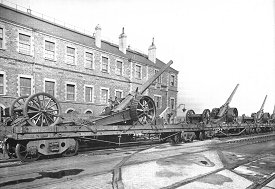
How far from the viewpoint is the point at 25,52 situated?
16.3 metres

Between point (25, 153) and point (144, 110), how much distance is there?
5.75 meters

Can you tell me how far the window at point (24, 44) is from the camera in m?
16.1

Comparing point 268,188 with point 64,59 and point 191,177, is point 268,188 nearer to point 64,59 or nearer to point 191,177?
point 191,177

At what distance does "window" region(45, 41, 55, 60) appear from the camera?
58.0 ft

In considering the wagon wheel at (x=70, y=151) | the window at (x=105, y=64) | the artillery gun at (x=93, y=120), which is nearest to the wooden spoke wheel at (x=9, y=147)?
the artillery gun at (x=93, y=120)

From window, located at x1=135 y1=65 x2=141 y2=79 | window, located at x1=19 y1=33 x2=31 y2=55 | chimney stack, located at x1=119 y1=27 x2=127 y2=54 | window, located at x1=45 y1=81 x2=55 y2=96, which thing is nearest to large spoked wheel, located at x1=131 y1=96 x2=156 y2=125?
A: window, located at x1=45 y1=81 x2=55 y2=96

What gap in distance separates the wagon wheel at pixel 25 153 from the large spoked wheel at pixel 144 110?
4.56m

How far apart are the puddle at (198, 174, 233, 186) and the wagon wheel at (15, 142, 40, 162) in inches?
221

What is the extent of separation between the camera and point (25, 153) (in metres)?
8.05

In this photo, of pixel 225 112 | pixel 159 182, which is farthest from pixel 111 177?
pixel 225 112

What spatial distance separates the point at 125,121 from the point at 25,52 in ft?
34.6

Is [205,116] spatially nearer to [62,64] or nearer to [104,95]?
[104,95]

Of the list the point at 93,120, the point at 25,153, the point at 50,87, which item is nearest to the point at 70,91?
the point at 50,87

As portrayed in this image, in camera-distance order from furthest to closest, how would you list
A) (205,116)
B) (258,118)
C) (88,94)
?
(258,118) < (88,94) < (205,116)
